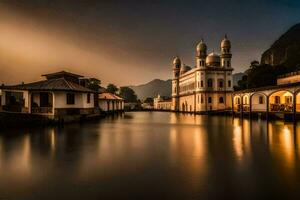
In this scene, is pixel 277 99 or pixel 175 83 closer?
pixel 277 99

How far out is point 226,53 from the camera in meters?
72.0

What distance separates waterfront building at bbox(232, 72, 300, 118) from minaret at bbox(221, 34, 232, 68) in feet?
62.9

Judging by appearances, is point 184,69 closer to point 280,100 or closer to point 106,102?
point 106,102

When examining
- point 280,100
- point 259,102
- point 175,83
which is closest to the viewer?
point 280,100

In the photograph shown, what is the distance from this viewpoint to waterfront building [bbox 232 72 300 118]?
3244 centimetres

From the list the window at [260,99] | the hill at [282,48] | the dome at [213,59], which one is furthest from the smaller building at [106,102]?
the hill at [282,48]

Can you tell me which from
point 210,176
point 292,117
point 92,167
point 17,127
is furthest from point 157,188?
point 292,117

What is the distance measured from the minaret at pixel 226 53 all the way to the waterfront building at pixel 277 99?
1916cm

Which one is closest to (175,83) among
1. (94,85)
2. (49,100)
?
(94,85)

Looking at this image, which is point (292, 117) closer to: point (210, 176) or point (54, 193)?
point (210, 176)

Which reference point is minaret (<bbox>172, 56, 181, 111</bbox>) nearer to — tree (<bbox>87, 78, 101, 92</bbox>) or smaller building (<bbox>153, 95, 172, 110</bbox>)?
smaller building (<bbox>153, 95, 172, 110</bbox>)

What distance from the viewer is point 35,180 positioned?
8633 mm

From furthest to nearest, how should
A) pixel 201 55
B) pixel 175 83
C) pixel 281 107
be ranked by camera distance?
pixel 175 83, pixel 201 55, pixel 281 107

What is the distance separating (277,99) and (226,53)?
3144 centimetres
